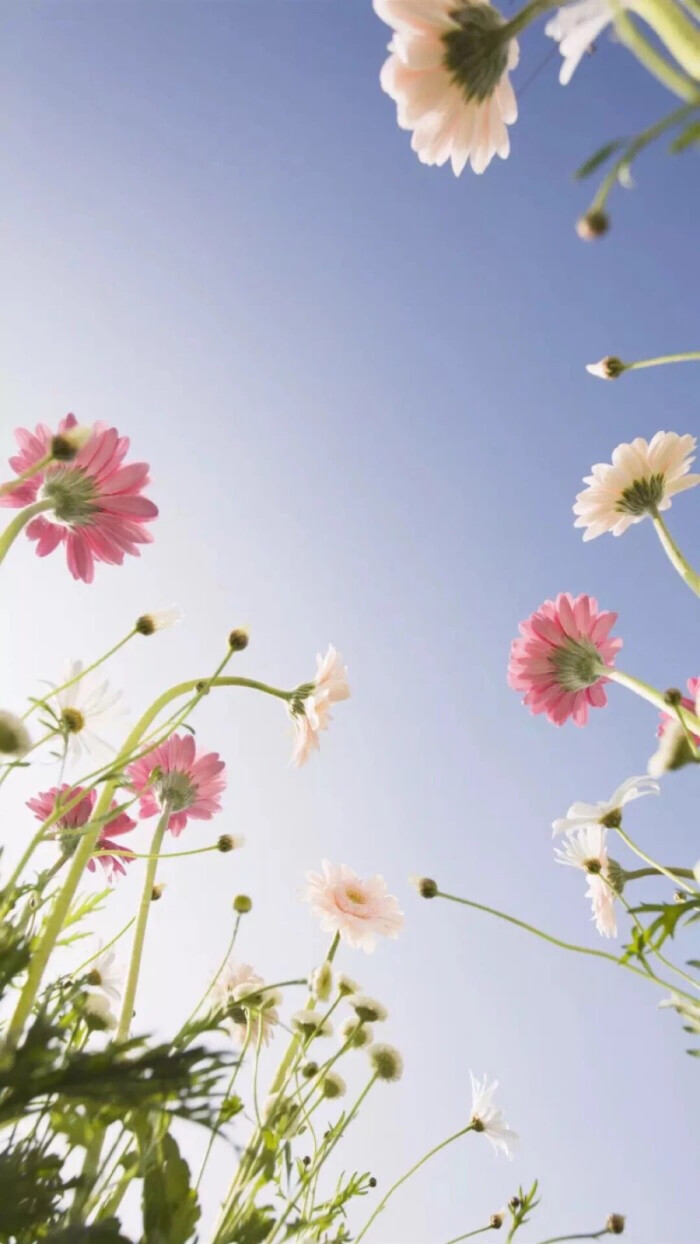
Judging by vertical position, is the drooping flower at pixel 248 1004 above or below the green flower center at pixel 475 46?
below

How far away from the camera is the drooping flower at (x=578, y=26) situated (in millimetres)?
320

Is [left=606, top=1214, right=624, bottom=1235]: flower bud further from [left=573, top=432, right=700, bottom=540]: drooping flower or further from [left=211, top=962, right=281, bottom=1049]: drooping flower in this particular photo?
[left=573, top=432, right=700, bottom=540]: drooping flower

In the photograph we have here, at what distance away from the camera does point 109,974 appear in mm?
969

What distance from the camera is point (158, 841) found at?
846 millimetres

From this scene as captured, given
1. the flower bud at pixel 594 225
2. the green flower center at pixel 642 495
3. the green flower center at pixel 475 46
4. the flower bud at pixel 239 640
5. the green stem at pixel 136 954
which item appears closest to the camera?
the flower bud at pixel 594 225

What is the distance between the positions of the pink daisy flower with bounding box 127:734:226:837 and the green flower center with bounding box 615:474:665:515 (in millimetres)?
592

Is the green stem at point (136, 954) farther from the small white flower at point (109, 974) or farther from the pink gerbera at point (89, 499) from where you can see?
the pink gerbera at point (89, 499)

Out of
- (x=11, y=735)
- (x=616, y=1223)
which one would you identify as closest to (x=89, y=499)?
(x=11, y=735)

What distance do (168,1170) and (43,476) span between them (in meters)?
0.58

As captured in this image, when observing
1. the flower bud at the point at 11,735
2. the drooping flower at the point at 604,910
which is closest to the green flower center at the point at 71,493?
the flower bud at the point at 11,735

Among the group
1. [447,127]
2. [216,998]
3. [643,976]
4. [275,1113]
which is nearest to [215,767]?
[216,998]

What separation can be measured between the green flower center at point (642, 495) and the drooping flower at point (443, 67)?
52cm

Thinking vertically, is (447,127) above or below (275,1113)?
above

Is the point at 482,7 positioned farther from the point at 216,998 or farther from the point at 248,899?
the point at 216,998
